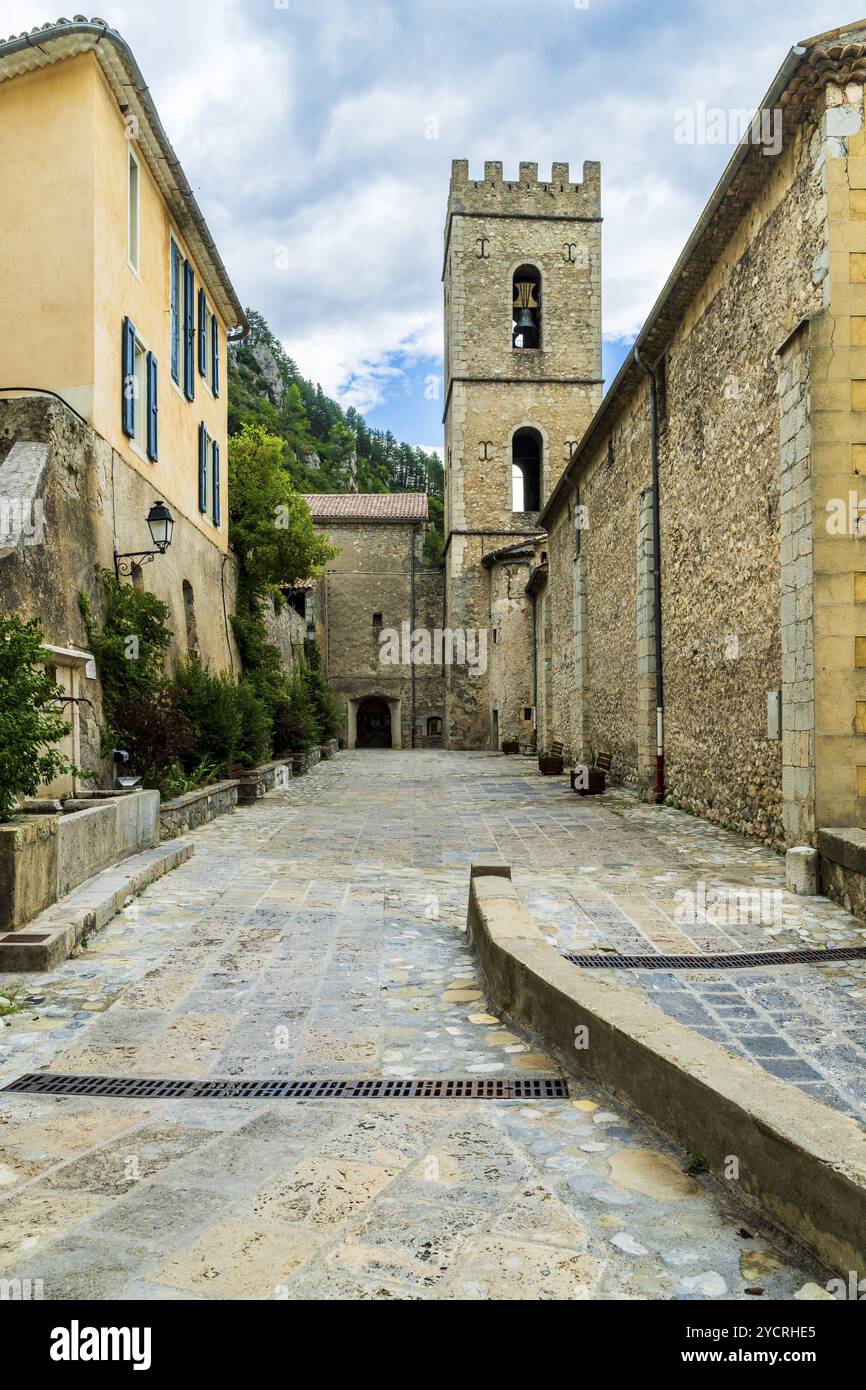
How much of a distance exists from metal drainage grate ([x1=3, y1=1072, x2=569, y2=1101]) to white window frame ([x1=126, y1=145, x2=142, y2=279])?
1132cm

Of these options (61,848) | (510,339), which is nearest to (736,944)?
(61,848)

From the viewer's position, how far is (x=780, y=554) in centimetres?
812

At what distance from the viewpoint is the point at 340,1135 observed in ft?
10.3

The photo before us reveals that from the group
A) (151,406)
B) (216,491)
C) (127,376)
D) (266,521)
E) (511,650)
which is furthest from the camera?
(511,650)

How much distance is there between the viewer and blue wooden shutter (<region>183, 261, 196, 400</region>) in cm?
1547

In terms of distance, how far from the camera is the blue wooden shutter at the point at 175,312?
47.9 ft

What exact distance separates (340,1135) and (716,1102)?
1.19 meters

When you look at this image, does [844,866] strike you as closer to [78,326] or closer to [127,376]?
[78,326]

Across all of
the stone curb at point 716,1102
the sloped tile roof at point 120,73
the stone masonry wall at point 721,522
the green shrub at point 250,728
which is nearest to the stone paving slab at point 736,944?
the stone curb at point 716,1102

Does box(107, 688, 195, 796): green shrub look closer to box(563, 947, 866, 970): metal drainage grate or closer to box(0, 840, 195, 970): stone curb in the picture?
box(0, 840, 195, 970): stone curb

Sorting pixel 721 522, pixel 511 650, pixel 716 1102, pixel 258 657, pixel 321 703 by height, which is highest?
pixel 721 522

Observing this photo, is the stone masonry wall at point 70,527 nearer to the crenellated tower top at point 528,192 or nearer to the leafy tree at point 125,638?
the leafy tree at point 125,638
